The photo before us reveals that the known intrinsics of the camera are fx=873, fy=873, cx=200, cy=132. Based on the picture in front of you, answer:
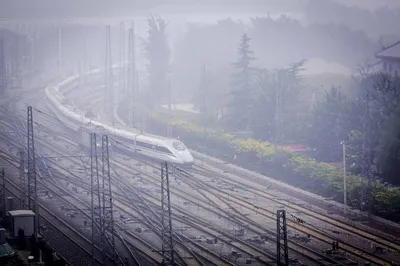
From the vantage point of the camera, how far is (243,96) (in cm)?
2972

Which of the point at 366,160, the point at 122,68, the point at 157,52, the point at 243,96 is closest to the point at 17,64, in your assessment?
the point at 122,68

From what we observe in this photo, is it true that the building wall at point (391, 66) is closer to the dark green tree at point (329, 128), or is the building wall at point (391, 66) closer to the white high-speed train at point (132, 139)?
the dark green tree at point (329, 128)

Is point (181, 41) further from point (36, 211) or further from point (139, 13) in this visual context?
point (36, 211)

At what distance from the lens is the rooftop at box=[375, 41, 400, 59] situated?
2681 cm

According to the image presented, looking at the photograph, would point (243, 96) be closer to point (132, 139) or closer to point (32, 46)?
point (132, 139)

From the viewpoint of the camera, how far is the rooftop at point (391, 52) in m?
26.8

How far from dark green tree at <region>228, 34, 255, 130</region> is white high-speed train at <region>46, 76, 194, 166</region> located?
4.62m

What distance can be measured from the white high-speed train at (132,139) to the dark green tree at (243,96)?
4620 millimetres

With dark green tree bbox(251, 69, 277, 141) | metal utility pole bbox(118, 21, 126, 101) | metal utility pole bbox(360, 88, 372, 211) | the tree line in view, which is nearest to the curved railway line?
metal utility pole bbox(360, 88, 372, 211)

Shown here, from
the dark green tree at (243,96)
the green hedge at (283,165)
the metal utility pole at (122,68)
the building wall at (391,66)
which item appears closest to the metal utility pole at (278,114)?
the green hedge at (283,165)

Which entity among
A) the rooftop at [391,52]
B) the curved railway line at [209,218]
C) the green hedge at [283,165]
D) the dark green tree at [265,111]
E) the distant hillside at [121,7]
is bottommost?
the curved railway line at [209,218]

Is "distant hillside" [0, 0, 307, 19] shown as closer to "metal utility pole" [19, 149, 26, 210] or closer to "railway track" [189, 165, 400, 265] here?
"railway track" [189, 165, 400, 265]

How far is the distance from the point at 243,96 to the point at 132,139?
5.93 meters

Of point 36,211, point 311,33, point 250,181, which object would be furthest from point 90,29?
point 36,211
